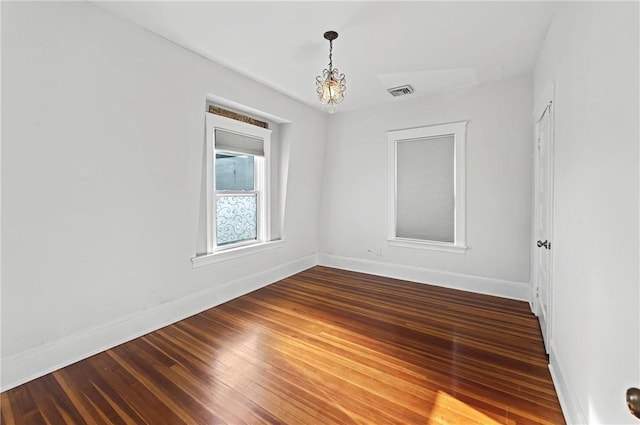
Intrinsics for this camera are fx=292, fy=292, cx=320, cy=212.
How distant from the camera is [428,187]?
433cm

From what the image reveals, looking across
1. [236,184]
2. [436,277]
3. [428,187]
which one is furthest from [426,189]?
[236,184]

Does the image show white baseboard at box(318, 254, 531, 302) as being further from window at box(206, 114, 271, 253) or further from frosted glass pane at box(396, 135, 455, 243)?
window at box(206, 114, 271, 253)

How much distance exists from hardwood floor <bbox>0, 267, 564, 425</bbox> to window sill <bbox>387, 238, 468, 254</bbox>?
91cm

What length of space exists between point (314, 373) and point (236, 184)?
265 cm

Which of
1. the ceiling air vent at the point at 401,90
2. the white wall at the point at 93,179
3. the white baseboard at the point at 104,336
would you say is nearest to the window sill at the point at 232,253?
the white wall at the point at 93,179

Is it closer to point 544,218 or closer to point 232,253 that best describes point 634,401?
point 544,218

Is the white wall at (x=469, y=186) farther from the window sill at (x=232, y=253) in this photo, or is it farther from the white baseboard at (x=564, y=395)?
the white baseboard at (x=564, y=395)

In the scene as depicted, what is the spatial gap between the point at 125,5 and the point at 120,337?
276 centimetres

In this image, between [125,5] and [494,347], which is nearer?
[125,5]

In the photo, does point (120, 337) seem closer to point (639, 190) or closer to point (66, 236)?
point (66, 236)

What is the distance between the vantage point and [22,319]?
2.06 meters

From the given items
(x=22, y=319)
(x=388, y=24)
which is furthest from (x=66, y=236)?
(x=388, y=24)

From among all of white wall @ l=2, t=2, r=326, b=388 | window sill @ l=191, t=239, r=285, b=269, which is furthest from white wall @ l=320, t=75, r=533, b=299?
white wall @ l=2, t=2, r=326, b=388

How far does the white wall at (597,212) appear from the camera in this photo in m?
1.04
